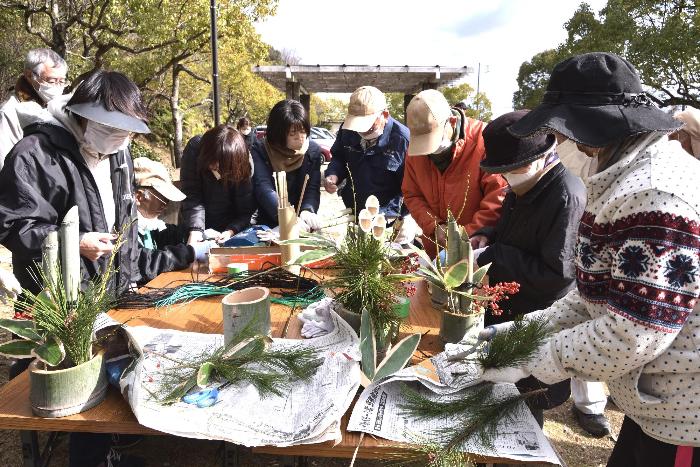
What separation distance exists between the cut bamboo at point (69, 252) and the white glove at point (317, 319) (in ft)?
2.38

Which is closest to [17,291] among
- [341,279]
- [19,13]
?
[341,279]

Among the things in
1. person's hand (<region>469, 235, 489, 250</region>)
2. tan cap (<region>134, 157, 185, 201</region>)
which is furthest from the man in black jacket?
tan cap (<region>134, 157, 185, 201</region>)

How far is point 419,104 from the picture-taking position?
2500mm

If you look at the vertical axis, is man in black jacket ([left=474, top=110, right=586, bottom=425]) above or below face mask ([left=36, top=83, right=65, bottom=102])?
below

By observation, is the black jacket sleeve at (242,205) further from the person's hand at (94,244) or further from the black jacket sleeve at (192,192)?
the person's hand at (94,244)

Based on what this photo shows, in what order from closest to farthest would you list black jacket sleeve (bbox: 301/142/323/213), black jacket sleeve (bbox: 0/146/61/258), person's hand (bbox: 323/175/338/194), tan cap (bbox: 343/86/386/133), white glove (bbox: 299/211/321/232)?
black jacket sleeve (bbox: 0/146/61/258) < white glove (bbox: 299/211/321/232) < tan cap (bbox: 343/86/386/133) < black jacket sleeve (bbox: 301/142/323/213) < person's hand (bbox: 323/175/338/194)

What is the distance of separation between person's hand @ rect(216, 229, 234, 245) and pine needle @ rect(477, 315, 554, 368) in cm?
194

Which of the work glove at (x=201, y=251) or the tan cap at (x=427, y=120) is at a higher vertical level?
the tan cap at (x=427, y=120)

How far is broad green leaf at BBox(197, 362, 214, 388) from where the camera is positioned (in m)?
1.26

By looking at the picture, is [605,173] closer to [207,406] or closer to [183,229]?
[207,406]

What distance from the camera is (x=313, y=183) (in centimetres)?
347

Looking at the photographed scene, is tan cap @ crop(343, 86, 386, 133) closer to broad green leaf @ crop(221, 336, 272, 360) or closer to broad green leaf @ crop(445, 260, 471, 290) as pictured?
broad green leaf @ crop(445, 260, 471, 290)

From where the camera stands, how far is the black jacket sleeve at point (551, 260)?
1804mm

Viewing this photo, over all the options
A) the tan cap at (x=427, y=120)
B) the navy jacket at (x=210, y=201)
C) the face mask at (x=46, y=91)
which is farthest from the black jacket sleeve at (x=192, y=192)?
the tan cap at (x=427, y=120)
